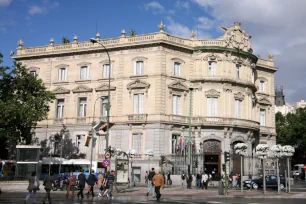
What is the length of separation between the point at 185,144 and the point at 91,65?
14602 mm

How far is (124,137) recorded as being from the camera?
47.7 metres

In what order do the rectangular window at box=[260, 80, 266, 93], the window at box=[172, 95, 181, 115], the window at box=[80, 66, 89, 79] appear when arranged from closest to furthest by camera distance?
the window at box=[172, 95, 181, 115] → the window at box=[80, 66, 89, 79] → the rectangular window at box=[260, 80, 266, 93]

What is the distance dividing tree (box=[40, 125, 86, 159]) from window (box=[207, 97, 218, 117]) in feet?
50.6

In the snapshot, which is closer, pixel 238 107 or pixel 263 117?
pixel 238 107

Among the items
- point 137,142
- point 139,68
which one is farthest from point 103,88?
point 137,142

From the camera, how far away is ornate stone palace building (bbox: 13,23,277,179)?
154 ft

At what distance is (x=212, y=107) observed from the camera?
49000 mm

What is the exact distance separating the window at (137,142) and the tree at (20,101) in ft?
33.5

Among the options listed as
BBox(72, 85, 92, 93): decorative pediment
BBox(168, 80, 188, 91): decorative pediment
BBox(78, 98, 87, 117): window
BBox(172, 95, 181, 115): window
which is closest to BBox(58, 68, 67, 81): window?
BBox(72, 85, 92, 93): decorative pediment

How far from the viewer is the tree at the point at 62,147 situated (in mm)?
50094

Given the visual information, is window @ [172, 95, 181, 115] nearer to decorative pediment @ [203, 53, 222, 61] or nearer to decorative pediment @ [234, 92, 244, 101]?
decorative pediment @ [203, 53, 222, 61]

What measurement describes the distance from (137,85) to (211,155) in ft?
37.8

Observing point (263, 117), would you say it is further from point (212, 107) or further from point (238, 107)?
point (212, 107)

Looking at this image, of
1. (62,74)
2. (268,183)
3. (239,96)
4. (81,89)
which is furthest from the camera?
(62,74)
